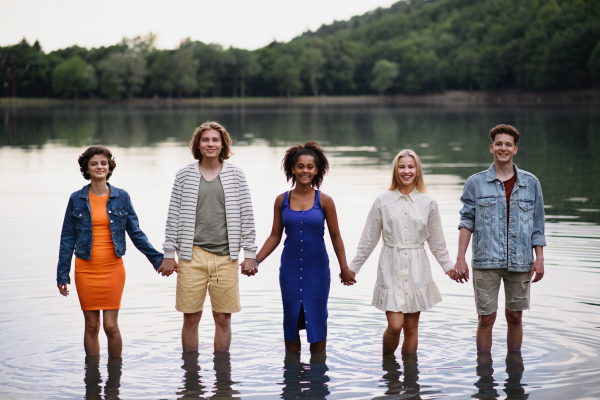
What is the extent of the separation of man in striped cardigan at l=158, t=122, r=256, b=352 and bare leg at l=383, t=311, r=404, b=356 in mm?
1186

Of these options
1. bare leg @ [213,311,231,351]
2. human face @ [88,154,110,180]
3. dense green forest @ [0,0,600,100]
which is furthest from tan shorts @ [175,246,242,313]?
dense green forest @ [0,0,600,100]

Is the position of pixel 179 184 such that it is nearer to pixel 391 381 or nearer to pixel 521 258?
pixel 391 381

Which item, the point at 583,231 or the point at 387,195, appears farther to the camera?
the point at 583,231

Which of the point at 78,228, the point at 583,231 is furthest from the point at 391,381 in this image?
the point at 583,231

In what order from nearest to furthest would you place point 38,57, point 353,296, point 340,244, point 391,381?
1. point 391,381
2. point 340,244
3. point 353,296
4. point 38,57

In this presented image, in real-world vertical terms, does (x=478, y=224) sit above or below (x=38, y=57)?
below

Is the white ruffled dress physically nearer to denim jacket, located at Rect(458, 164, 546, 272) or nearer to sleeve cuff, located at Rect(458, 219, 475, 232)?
sleeve cuff, located at Rect(458, 219, 475, 232)

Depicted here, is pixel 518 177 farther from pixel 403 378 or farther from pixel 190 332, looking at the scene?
pixel 190 332

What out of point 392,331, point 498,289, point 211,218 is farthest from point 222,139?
point 498,289

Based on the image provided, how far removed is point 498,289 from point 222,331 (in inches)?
90.3

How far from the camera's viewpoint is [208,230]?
5652 mm

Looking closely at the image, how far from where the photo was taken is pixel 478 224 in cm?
559

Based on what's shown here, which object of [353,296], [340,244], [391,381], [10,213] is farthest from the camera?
[10,213]

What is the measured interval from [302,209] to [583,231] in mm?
6863
